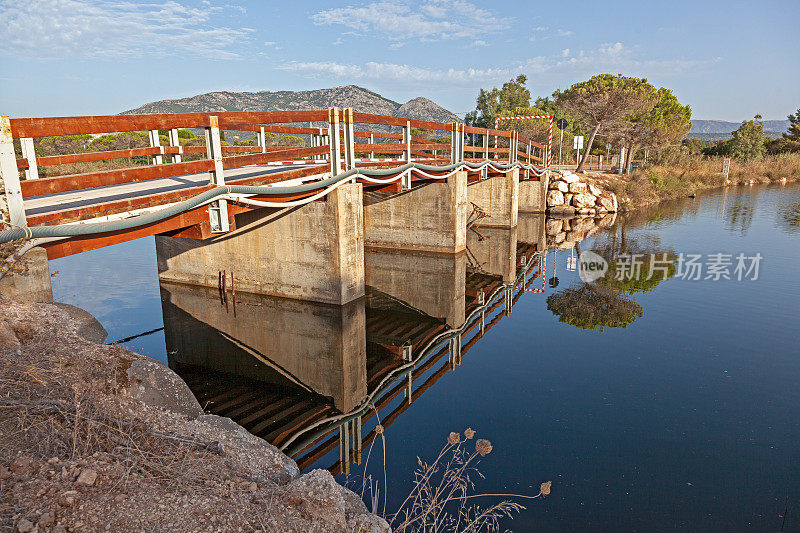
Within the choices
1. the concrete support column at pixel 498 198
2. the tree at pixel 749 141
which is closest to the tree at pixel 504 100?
the tree at pixel 749 141

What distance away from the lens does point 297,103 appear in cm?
13938

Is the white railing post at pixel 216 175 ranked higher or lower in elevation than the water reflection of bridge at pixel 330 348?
higher

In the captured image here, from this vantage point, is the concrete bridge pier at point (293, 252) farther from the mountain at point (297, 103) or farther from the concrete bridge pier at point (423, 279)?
the mountain at point (297, 103)

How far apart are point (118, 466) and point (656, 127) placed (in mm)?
44202

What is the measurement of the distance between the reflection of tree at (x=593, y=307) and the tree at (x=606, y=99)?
24.6 metres

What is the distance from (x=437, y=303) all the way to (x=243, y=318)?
504cm

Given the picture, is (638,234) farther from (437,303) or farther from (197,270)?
(197,270)

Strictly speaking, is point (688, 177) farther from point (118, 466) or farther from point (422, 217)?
point (118, 466)

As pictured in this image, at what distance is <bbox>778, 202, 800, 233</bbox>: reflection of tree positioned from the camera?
2292 cm

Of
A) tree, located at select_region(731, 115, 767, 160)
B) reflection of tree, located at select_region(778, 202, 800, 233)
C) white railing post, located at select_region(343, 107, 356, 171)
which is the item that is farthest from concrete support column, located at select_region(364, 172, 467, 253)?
tree, located at select_region(731, 115, 767, 160)

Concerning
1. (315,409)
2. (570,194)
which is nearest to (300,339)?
(315,409)

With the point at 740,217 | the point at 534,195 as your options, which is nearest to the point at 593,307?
the point at 534,195

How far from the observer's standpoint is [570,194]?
2981cm

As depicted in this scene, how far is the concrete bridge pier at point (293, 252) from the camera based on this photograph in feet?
37.4
